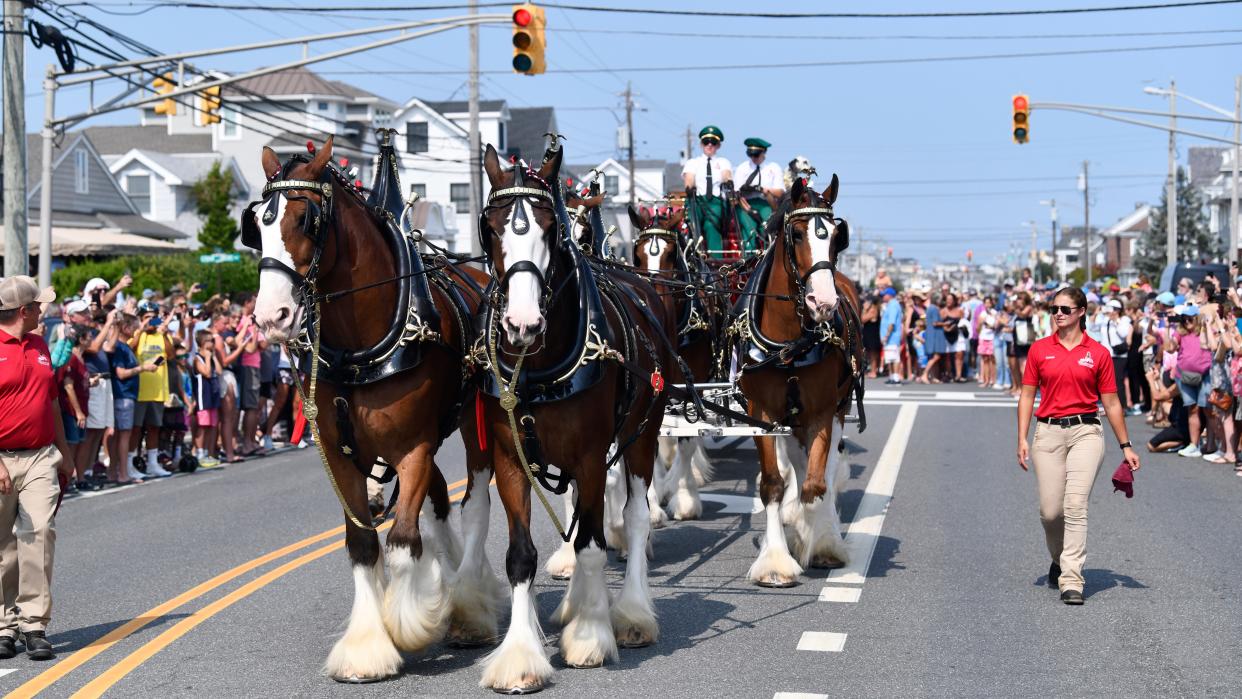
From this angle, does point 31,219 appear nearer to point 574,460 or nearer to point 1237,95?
point 1237,95

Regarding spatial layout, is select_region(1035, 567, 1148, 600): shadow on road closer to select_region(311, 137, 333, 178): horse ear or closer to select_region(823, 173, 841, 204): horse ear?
select_region(823, 173, 841, 204): horse ear

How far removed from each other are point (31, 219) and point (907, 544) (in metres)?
40.8

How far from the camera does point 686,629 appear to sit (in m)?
8.30

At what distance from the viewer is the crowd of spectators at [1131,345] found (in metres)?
17.0

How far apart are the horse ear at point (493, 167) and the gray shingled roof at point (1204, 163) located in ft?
353

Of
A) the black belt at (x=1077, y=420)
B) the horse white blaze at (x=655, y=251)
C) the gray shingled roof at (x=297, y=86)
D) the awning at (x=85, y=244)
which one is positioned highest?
the gray shingled roof at (x=297, y=86)

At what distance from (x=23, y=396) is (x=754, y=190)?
8108mm

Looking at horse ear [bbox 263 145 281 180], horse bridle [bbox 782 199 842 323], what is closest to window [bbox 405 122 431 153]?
horse bridle [bbox 782 199 842 323]

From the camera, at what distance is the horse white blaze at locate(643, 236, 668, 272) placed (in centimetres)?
1234

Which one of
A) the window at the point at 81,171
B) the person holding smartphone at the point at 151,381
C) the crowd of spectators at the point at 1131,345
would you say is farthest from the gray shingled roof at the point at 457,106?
the person holding smartphone at the point at 151,381

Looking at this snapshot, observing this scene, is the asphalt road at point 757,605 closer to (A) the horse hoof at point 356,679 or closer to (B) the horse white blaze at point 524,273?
(A) the horse hoof at point 356,679

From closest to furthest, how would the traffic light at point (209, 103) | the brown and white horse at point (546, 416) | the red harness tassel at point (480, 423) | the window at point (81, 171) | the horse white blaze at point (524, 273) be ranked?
the horse white blaze at point (524, 273) → the brown and white horse at point (546, 416) → the red harness tassel at point (480, 423) → the traffic light at point (209, 103) → the window at point (81, 171)

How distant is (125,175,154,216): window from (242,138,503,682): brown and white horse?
61.3 metres

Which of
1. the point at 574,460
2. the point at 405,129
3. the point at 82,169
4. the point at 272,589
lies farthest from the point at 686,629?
the point at 405,129
